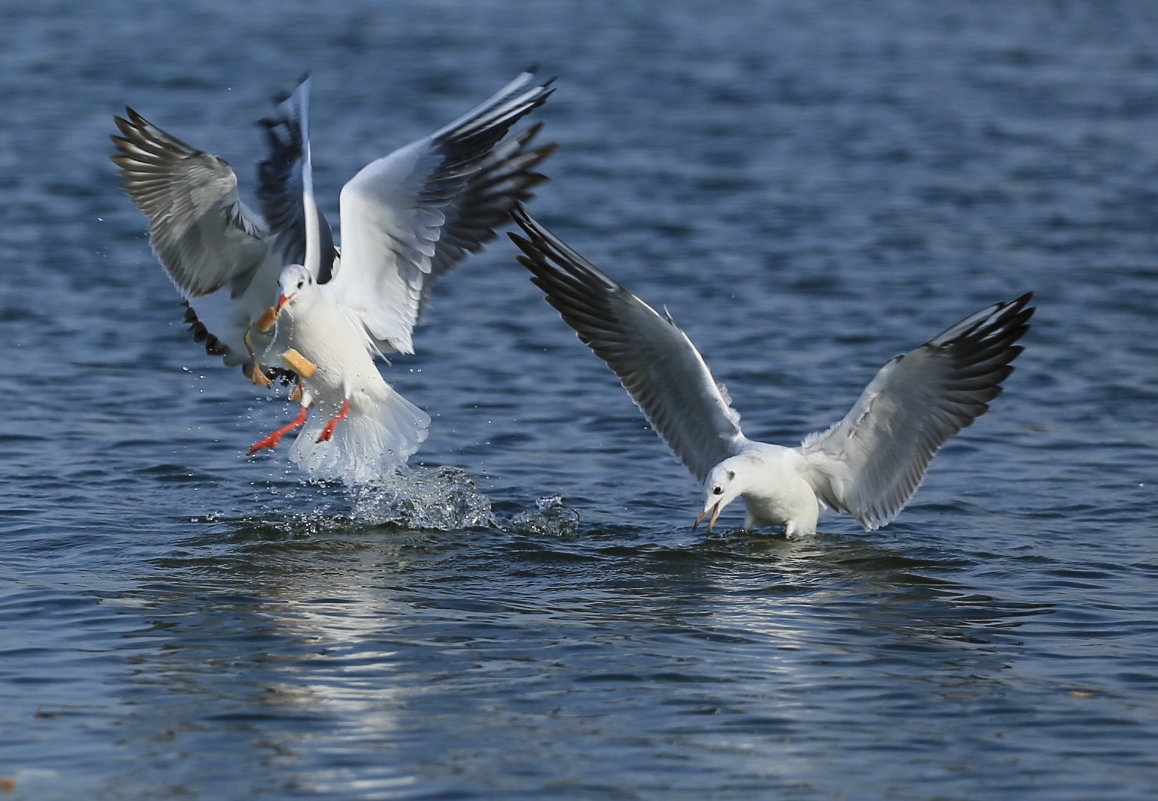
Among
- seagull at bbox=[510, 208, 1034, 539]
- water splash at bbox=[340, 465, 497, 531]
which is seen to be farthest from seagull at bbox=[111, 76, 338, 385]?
seagull at bbox=[510, 208, 1034, 539]

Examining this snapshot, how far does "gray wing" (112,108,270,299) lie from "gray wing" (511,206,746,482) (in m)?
1.40

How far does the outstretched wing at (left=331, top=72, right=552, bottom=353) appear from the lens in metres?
8.81

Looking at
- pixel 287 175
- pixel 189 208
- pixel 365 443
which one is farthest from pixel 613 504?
pixel 189 208

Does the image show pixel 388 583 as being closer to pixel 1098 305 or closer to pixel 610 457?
pixel 610 457

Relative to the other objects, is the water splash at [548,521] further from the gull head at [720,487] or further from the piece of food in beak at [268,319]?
the piece of food in beak at [268,319]

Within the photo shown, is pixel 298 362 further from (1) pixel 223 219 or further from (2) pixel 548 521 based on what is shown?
(2) pixel 548 521

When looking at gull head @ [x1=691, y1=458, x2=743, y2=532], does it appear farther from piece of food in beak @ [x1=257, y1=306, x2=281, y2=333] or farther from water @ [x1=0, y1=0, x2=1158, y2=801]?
piece of food in beak @ [x1=257, y1=306, x2=281, y2=333]

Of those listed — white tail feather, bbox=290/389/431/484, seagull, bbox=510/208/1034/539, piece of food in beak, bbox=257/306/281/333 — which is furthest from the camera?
white tail feather, bbox=290/389/431/484

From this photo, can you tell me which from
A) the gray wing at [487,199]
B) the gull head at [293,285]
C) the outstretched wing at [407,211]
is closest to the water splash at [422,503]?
the outstretched wing at [407,211]

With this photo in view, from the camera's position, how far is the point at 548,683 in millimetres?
6727

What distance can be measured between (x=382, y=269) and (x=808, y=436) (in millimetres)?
2332

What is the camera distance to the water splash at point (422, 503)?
9.27 m

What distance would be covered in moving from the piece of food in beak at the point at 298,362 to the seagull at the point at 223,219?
372mm

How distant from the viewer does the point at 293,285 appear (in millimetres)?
8609
